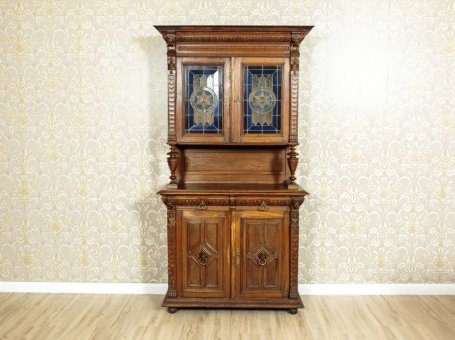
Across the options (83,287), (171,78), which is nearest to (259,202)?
(171,78)

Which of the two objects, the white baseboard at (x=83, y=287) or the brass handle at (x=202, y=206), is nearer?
the brass handle at (x=202, y=206)

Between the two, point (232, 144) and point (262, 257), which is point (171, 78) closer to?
point (232, 144)

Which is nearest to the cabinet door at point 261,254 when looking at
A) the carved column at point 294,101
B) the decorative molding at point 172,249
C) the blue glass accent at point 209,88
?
the carved column at point 294,101

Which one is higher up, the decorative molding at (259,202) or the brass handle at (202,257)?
the decorative molding at (259,202)

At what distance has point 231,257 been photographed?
126 inches

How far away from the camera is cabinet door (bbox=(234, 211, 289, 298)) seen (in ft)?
10.4

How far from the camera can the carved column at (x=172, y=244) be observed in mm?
3170

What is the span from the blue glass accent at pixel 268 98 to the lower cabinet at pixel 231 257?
56 cm

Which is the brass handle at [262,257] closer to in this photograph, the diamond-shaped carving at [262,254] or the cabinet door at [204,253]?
the diamond-shaped carving at [262,254]

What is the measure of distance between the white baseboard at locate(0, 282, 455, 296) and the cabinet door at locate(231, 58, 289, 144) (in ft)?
4.18

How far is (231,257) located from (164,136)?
1.08 metres

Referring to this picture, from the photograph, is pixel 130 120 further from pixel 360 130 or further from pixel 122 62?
pixel 360 130

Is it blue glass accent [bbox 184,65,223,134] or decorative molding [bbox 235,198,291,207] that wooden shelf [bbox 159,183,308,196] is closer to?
decorative molding [bbox 235,198,291,207]

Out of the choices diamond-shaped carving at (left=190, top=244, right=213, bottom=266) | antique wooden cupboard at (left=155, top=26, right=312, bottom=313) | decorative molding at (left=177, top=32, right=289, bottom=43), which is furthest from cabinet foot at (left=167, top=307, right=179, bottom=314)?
decorative molding at (left=177, top=32, right=289, bottom=43)
